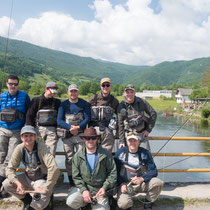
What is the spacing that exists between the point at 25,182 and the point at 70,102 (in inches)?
66.4

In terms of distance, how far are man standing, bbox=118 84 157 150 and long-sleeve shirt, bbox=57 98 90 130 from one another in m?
0.70

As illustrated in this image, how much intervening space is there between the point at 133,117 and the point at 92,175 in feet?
4.90

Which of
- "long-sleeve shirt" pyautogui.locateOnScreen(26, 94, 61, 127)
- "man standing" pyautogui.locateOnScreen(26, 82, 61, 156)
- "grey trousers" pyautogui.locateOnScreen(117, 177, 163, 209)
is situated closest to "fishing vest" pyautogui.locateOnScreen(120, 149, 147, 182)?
"grey trousers" pyautogui.locateOnScreen(117, 177, 163, 209)

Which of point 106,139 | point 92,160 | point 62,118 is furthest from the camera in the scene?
point 106,139

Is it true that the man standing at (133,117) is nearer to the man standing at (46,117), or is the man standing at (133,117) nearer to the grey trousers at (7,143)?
the man standing at (46,117)

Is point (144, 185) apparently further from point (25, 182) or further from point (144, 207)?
point (25, 182)

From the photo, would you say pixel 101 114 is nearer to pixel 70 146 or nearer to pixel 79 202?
pixel 70 146

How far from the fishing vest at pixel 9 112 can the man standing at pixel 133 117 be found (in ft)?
6.73

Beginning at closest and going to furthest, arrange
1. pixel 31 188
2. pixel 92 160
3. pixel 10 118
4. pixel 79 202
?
pixel 79 202 → pixel 92 160 → pixel 31 188 → pixel 10 118

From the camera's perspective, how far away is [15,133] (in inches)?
163

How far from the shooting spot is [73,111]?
418 centimetres

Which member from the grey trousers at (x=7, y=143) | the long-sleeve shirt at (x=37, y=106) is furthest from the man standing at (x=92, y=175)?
the grey trousers at (x=7, y=143)

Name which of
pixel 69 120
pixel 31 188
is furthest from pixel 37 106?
pixel 31 188

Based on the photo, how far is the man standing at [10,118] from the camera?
4.02 m
